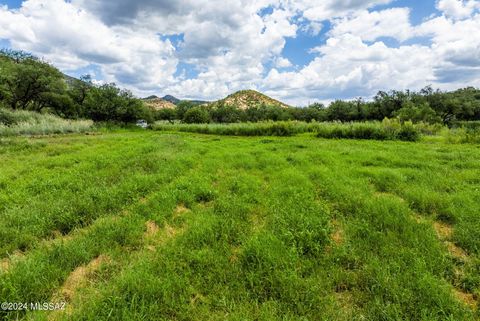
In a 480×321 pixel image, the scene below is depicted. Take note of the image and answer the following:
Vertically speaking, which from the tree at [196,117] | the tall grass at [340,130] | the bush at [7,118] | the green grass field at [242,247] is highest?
the tree at [196,117]

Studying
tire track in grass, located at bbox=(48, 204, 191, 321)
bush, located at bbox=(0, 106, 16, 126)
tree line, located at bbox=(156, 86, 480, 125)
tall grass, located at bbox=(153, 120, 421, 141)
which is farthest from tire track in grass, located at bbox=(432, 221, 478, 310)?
tree line, located at bbox=(156, 86, 480, 125)

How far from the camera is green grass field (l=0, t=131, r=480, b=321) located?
253cm

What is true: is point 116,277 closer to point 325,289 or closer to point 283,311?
point 283,311

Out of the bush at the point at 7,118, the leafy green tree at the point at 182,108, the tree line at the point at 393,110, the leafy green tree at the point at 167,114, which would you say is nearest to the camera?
the bush at the point at 7,118

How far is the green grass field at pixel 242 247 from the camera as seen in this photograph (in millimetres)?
2531

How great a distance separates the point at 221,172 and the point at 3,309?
5.90 m

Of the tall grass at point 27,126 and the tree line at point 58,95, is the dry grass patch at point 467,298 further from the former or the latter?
the tree line at point 58,95

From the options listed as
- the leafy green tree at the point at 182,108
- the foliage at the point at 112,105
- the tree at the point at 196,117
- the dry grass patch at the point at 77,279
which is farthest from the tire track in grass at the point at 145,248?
the leafy green tree at the point at 182,108

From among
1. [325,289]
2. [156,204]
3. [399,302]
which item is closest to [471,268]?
[399,302]

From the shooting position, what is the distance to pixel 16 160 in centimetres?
920

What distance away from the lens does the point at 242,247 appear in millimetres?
3539

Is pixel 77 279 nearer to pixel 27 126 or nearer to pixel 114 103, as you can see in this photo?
pixel 27 126

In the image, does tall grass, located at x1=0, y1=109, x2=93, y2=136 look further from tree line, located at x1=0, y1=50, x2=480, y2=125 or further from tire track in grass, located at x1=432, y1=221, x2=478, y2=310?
tire track in grass, located at x1=432, y1=221, x2=478, y2=310

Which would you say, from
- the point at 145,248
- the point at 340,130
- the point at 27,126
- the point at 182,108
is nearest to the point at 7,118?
the point at 27,126
